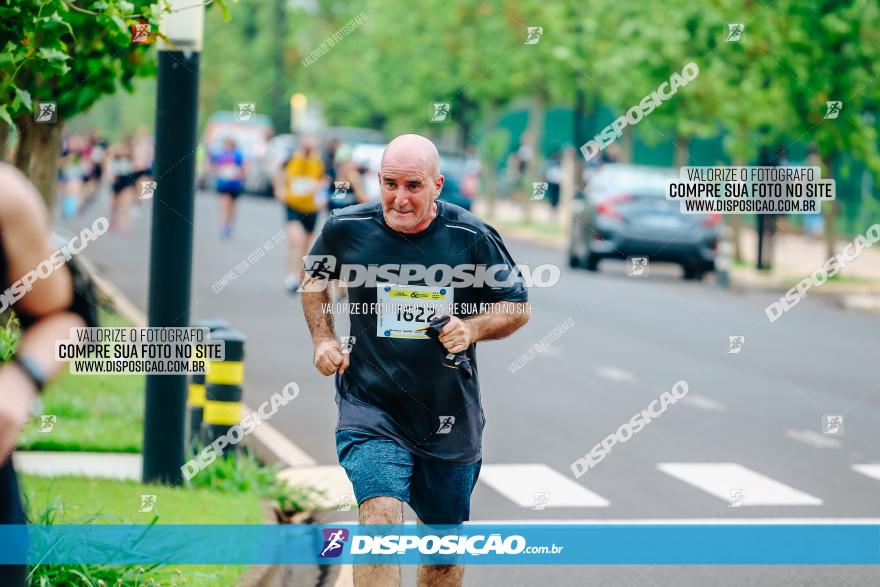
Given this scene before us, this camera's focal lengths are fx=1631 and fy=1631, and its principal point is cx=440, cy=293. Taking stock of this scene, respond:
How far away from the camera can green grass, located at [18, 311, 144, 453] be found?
1004 cm

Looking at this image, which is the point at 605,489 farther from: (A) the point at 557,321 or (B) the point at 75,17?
(A) the point at 557,321

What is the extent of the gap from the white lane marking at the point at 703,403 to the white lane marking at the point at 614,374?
32.1 inches

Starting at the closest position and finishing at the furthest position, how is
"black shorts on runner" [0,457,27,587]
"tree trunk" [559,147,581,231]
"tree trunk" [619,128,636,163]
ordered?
"black shorts on runner" [0,457,27,587]
"tree trunk" [619,128,636,163]
"tree trunk" [559,147,581,231]

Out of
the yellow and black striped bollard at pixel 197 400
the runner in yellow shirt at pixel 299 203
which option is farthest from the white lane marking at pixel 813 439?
the runner in yellow shirt at pixel 299 203

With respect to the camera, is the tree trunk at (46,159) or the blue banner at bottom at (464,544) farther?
the tree trunk at (46,159)

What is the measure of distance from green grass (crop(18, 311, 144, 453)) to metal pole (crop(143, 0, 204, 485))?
5.04 ft

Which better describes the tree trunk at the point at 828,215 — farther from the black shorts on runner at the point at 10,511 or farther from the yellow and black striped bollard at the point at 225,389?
the black shorts on runner at the point at 10,511

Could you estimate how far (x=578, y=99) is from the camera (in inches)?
1476

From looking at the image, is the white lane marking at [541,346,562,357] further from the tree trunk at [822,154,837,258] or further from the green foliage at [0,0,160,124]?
the tree trunk at [822,154,837,258]

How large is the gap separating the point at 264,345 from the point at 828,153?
1262 cm

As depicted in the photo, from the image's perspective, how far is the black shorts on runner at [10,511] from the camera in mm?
3607

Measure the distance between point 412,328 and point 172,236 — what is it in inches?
129

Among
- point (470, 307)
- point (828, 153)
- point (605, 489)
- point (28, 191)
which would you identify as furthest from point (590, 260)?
point (28, 191)

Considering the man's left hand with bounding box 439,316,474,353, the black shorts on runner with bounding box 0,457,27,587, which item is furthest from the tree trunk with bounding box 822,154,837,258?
the black shorts on runner with bounding box 0,457,27,587
